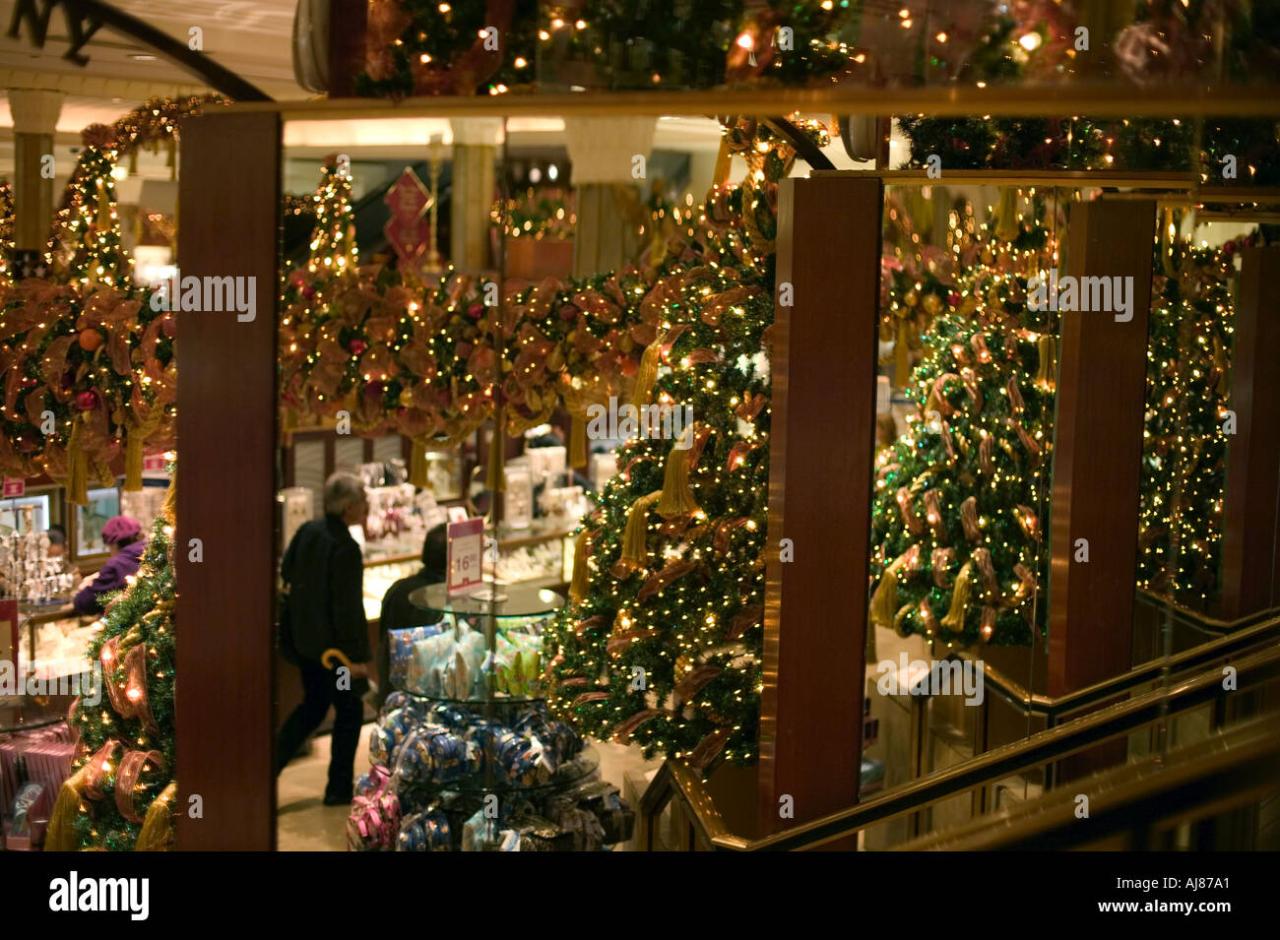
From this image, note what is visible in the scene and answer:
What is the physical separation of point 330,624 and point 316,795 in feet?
3.89

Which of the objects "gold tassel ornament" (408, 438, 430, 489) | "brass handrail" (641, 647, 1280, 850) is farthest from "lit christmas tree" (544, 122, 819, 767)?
"brass handrail" (641, 647, 1280, 850)

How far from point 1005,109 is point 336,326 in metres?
2.93

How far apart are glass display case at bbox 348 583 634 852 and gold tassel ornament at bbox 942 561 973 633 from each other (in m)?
1.58

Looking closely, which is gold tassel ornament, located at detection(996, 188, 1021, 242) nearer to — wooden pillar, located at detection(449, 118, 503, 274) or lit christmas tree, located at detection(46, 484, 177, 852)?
wooden pillar, located at detection(449, 118, 503, 274)

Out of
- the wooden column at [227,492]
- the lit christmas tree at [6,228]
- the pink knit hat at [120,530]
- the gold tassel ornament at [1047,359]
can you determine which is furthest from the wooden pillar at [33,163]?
the gold tassel ornament at [1047,359]

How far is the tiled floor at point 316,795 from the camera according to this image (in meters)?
3.32

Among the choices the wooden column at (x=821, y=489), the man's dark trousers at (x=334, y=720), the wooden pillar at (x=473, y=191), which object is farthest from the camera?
the man's dark trousers at (x=334, y=720)

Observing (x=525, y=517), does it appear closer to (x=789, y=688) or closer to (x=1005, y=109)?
(x=789, y=688)

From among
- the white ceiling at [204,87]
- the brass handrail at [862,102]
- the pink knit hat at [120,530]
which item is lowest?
the pink knit hat at [120,530]

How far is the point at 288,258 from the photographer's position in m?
4.42

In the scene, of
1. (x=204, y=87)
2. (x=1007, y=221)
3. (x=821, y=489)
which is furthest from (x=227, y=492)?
(x=1007, y=221)

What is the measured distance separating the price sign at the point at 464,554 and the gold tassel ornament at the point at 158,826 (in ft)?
3.63

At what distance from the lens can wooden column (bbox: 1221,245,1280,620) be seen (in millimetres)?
A: 3930

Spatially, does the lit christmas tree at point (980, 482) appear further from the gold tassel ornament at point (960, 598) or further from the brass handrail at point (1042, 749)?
the brass handrail at point (1042, 749)
